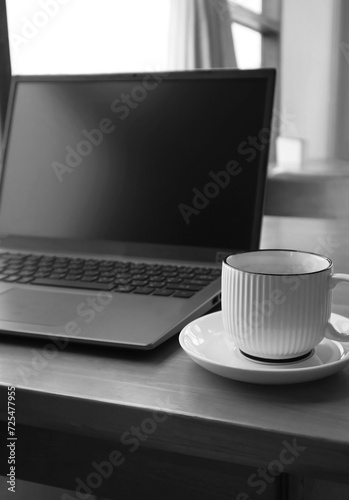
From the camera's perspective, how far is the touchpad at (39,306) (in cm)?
61

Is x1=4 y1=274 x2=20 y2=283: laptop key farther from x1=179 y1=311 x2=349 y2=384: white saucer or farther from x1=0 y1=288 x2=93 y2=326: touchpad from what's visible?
x1=179 y1=311 x2=349 y2=384: white saucer

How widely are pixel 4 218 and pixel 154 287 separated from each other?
1.17 feet

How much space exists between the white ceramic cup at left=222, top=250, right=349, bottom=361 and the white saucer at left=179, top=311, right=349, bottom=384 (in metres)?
0.01

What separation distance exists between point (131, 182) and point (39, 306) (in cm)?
31

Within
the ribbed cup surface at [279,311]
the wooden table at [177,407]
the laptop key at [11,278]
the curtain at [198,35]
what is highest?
the curtain at [198,35]

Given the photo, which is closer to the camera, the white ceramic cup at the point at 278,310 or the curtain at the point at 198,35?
the white ceramic cup at the point at 278,310

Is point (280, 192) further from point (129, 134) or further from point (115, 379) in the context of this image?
point (115, 379)

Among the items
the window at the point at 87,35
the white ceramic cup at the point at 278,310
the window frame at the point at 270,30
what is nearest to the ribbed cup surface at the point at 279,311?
the white ceramic cup at the point at 278,310

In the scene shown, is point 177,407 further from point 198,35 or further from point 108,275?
point 198,35

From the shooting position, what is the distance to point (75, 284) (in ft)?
2.39

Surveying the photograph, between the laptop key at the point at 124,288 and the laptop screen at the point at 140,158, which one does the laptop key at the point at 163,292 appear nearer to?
the laptop key at the point at 124,288

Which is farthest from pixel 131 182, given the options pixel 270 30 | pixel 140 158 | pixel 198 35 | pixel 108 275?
pixel 270 30

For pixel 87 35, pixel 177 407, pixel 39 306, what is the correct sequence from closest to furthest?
pixel 177 407 < pixel 39 306 < pixel 87 35

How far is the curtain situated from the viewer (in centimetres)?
262
